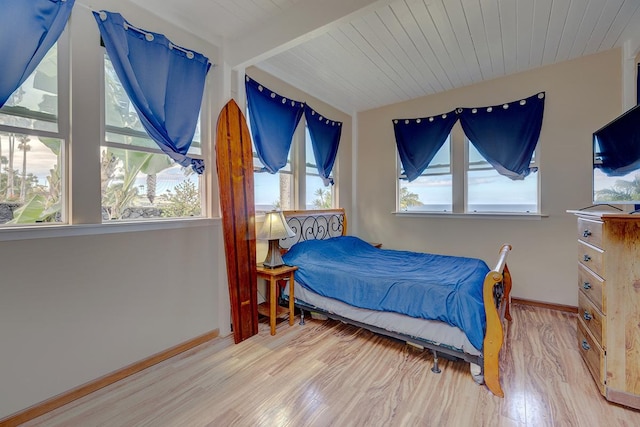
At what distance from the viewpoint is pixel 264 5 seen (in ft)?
6.95

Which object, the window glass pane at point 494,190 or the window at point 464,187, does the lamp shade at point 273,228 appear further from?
the window glass pane at point 494,190

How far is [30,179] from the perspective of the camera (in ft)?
5.57

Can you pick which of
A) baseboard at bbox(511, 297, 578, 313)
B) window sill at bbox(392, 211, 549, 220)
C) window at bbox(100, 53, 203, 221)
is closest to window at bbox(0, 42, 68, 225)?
window at bbox(100, 53, 203, 221)

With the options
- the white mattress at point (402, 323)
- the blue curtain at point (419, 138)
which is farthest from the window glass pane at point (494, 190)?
the white mattress at point (402, 323)

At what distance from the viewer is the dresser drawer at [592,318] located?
1752 millimetres

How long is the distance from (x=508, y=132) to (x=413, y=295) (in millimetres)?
2446

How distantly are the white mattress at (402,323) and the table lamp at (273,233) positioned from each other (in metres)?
0.44

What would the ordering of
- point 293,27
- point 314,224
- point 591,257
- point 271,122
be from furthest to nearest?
1. point 314,224
2. point 271,122
3. point 293,27
4. point 591,257

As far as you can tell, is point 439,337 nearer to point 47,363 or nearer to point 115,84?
point 47,363

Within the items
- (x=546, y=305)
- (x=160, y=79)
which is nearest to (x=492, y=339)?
(x=546, y=305)

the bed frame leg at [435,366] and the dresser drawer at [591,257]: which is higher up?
the dresser drawer at [591,257]

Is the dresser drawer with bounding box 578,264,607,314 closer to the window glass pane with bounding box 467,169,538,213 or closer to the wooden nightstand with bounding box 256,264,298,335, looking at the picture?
the window glass pane with bounding box 467,169,538,213

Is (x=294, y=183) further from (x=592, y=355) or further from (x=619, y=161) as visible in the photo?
(x=592, y=355)

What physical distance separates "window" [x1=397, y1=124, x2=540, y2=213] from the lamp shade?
2184 millimetres
